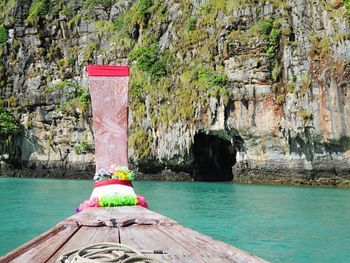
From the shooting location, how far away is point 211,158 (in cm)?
3772

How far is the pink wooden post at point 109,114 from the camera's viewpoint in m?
12.2

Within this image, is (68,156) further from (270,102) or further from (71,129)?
(270,102)

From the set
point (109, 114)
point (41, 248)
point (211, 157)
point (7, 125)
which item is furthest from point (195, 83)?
point (41, 248)

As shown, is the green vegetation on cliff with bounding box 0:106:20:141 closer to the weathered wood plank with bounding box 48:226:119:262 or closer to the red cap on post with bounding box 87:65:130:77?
the red cap on post with bounding box 87:65:130:77

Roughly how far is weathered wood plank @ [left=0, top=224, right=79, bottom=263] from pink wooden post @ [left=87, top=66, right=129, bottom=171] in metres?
6.60

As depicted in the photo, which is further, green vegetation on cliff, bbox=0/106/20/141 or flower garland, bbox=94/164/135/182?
green vegetation on cliff, bbox=0/106/20/141

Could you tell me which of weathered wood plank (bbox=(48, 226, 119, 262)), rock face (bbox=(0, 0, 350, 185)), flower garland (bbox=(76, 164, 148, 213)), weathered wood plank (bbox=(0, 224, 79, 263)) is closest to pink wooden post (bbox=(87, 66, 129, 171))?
flower garland (bbox=(76, 164, 148, 213))

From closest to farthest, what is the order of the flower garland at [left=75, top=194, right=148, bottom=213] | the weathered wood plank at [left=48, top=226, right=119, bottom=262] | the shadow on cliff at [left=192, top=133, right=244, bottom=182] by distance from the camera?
the weathered wood plank at [left=48, top=226, right=119, bottom=262] < the flower garland at [left=75, top=194, right=148, bottom=213] < the shadow on cliff at [left=192, top=133, right=244, bottom=182]

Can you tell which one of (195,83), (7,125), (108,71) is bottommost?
(108,71)

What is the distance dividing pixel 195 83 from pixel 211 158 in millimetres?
7058

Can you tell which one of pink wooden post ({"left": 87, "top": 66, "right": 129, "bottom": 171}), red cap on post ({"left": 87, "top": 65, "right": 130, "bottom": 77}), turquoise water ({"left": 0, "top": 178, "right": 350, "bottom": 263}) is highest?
red cap on post ({"left": 87, "top": 65, "right": 130, "bottom": 77})

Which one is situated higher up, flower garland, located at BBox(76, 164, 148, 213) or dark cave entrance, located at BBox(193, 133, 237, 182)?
dark cave entrance, located at BBox(193, 133, 237, 182)

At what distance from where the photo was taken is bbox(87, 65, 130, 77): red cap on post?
499 inches

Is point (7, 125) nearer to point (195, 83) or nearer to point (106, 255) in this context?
point (195, 83)
